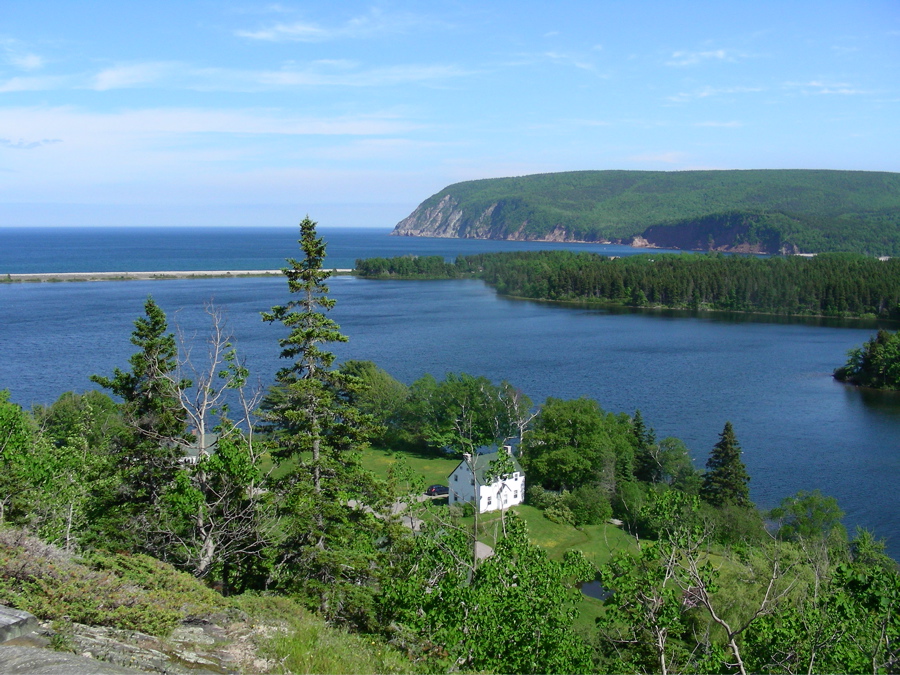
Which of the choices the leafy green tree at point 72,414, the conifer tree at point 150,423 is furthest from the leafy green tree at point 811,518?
the leafy green tree at point 72,414

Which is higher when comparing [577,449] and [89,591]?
[89,591]

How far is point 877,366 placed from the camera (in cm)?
4662

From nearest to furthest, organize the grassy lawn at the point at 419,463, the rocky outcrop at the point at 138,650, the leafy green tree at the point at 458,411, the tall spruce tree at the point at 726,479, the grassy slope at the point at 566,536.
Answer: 1. the rocky outcrop at the point at 138,650
2. the grassy slope at the point at 566,536
3. the tall spruce tree at the point at 726,479
4. the grassy lawn at the point at 419,463
5. the leafy green tree at the point at 458,411

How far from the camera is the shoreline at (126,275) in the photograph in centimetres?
10746

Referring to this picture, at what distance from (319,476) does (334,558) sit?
4.84ft

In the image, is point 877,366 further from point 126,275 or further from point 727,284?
point 126,275

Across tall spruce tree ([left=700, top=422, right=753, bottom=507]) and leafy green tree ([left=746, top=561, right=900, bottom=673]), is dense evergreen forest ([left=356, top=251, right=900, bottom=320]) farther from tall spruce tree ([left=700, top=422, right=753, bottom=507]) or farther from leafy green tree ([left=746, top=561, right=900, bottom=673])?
leafy green tree ([left=746, top=561, right=900, bottom=673])

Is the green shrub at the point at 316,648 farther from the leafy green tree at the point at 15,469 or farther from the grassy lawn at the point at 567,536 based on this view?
the grassy lawn at the point at 567,536

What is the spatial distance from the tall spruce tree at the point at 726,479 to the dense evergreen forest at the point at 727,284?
63.7 metres

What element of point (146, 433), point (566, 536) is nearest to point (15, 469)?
point (146, 433)

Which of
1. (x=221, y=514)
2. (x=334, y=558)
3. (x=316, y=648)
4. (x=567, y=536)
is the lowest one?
(x=567, y=536)

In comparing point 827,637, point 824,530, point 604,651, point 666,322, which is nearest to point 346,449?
point 604,651

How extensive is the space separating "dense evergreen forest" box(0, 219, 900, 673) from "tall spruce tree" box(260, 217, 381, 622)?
37mm

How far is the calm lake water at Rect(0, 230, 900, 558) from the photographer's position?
31.1 metres
